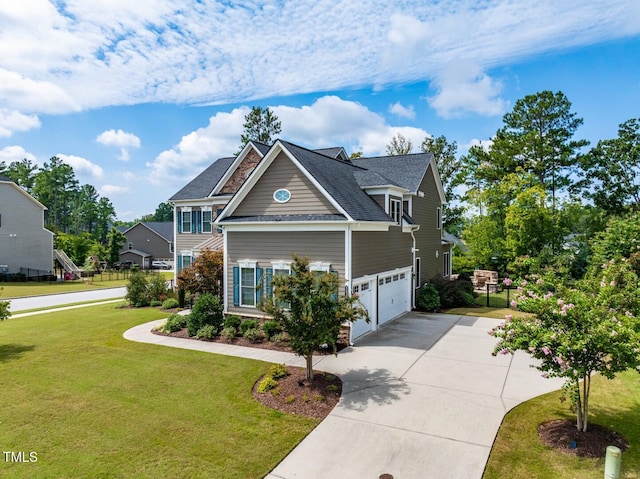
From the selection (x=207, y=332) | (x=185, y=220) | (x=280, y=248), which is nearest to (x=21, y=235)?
(x=185, y=220)

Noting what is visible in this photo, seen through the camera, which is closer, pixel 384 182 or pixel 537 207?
pixel 384 182

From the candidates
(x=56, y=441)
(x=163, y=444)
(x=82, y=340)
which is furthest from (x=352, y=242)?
(x=82, y=340)

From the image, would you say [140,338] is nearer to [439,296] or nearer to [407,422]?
[407,422]

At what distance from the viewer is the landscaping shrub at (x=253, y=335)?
15.3 m

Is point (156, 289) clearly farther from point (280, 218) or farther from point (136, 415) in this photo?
point (136, 415)

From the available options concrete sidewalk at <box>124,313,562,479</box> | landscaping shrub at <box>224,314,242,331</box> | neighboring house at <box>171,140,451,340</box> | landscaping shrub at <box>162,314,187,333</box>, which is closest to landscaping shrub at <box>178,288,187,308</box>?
landscaping shrub at <box>162,314,187,333</box>

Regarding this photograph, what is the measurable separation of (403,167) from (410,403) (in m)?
16.2

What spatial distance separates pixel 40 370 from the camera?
12.2 m

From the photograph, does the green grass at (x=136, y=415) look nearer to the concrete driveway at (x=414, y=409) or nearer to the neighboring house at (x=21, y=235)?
the concrete driveway at (x=414, y=409)

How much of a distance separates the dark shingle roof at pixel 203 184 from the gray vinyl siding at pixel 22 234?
77.9 feet

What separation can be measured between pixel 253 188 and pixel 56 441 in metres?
11.0

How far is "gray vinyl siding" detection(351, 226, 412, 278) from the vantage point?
1533 cm

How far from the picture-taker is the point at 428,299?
71.4ft

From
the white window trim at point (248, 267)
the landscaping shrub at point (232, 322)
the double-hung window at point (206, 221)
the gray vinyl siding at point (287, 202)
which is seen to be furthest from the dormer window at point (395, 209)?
the double-hung window at point (206, 221)
